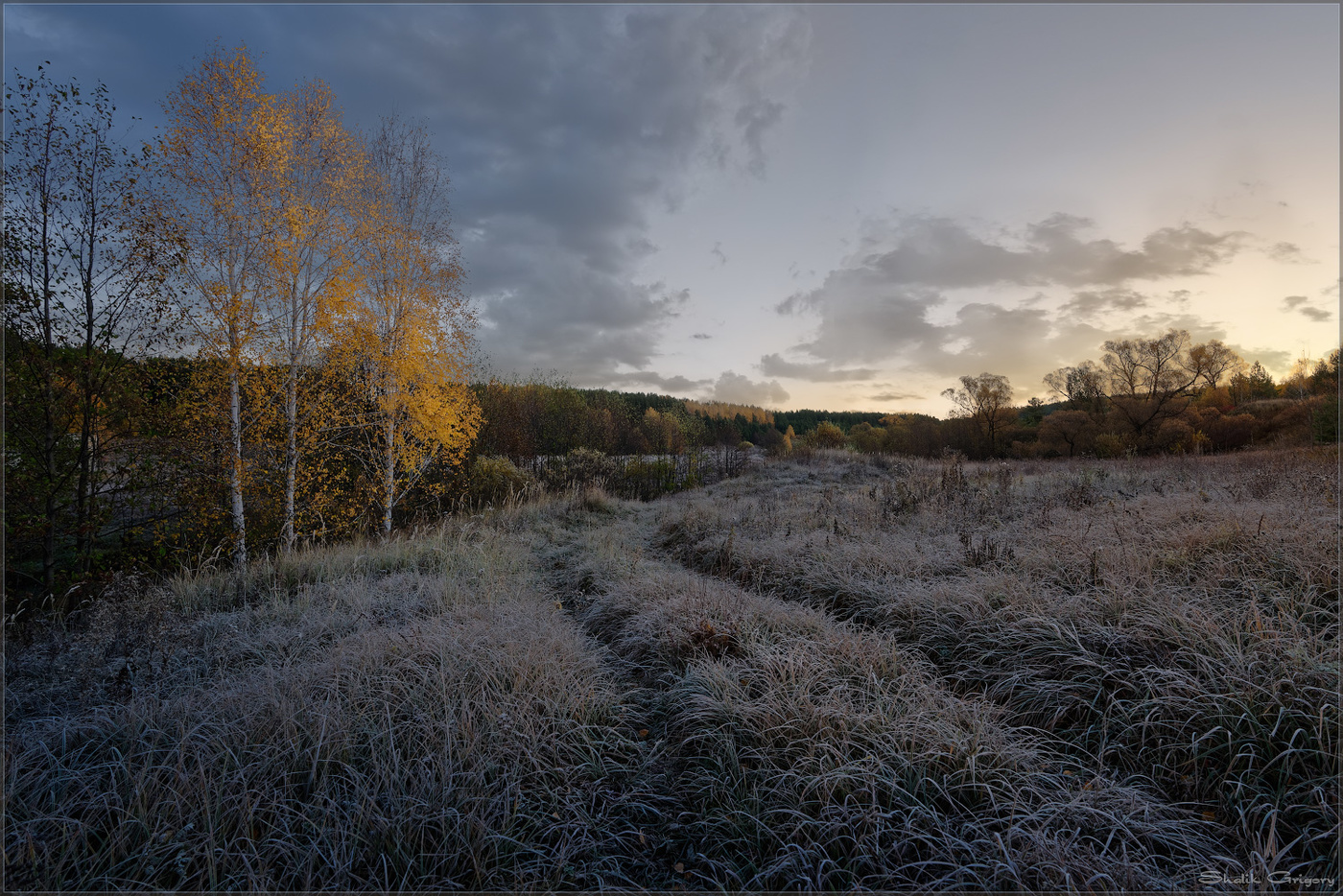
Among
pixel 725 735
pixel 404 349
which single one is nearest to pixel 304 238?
pixel 404 349

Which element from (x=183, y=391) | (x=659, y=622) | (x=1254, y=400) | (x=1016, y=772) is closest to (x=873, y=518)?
(x=659, y=622)

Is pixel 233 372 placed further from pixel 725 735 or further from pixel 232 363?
pixel 725 735

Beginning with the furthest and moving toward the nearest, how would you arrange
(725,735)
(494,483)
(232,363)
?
(494,483), (232,363), (725,735)

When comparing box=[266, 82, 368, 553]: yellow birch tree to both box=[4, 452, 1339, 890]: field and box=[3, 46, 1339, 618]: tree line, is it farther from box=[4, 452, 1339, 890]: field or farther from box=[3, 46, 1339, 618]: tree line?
box=[4, 452, 1339, 890]: field

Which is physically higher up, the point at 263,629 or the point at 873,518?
the point at 873,518

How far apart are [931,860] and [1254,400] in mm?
31805

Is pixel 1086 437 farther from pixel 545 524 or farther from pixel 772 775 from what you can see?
pixel 772 775

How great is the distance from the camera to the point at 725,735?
2.72 meters

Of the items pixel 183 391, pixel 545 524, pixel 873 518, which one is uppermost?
pixel 183 391

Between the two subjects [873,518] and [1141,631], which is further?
[873,518]

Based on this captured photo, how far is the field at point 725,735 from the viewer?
6.68 feet

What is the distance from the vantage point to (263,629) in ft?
14.6

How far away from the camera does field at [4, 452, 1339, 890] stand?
2.04 meters

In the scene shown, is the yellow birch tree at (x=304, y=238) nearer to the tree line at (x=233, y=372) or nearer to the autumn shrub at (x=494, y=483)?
the tree line at (x=233, y=372)
